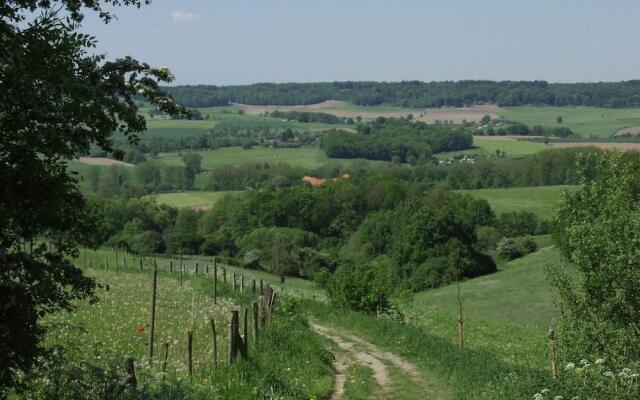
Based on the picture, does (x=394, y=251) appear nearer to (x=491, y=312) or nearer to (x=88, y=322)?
(x=491, y=312)

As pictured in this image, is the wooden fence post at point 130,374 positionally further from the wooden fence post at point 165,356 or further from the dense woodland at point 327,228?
the dense woodland at point 327,228

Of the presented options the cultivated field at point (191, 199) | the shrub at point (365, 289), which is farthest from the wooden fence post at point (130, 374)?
the cultivated field at point (191, 199)

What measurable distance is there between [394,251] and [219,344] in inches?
2972

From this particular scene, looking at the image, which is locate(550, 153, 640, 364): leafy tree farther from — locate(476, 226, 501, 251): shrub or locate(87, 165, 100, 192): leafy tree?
locate(87, 165, 100, 192): leafy tree

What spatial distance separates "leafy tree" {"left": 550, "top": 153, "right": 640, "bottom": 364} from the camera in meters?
19.5

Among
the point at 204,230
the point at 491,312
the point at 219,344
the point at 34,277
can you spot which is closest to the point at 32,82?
the point at 34,277

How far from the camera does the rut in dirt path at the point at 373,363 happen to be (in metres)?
19.1

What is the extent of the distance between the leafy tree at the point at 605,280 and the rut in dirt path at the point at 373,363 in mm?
3853

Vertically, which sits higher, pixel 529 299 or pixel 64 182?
pixel 64 182

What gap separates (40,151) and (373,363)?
15.9 m

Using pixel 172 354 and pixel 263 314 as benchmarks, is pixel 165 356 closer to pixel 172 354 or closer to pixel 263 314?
pixel 172 354

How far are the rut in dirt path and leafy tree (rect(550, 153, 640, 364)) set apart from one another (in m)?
3.85

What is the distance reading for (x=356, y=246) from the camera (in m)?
108

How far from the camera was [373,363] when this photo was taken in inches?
904
